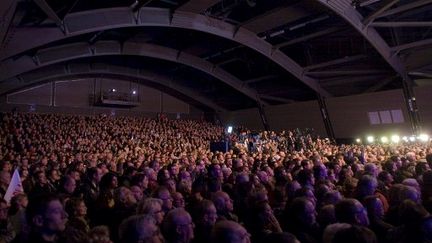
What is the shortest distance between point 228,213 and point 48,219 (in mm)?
2343

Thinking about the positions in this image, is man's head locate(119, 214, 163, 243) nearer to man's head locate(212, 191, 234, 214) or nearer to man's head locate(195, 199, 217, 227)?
man's head locate(195, 199, 217, 227)

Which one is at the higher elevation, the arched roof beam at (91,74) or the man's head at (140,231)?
the arched roof beam at (91,74)

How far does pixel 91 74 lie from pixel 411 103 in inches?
988

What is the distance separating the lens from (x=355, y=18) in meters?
20.5

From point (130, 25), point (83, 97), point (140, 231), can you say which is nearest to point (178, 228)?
point (140, 231)

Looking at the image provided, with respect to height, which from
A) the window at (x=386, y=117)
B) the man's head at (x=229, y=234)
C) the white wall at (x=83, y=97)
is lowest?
the man's head at (x=229, y=234)

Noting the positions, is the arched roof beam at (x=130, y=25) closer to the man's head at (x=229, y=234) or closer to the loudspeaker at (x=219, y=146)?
the loudspeaker at (x=219, y=146)

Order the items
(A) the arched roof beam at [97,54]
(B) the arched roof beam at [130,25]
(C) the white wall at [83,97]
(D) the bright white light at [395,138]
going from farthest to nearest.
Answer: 1. (C) the white wall at [83,97]
2. (D) the bright white light at [395,138]
3. (A) the arched roof beam at [97,54]
4. (B) the arched roof beam at [130,25]

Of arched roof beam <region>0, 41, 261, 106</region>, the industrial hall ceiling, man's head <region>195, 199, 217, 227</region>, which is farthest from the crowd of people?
arched roof beam <region>0, 41, 261, 106</region>

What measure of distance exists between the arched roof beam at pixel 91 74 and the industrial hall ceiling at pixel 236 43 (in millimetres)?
79

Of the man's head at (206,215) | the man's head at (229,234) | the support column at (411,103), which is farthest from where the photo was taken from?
the support column at (411,103)

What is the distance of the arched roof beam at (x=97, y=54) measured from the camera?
22.8 metres

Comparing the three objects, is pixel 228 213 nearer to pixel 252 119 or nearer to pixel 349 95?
pixel 349 95

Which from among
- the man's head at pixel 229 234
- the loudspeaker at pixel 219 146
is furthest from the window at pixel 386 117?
the man's head at pixel 229 234
